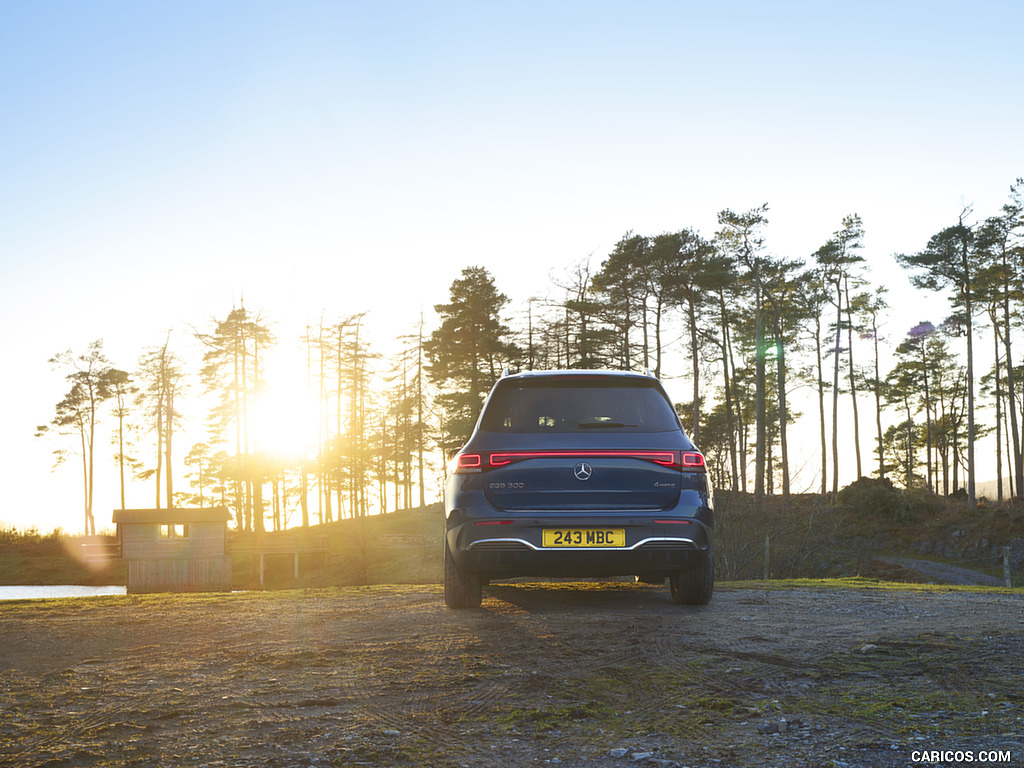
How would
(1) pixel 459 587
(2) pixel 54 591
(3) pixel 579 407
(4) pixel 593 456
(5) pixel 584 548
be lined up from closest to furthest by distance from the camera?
(5) pixel 584 548
(4) pixel 593 456
(3) pixel 579 407
(1) pixel 459 587
(2) pixel 54 591

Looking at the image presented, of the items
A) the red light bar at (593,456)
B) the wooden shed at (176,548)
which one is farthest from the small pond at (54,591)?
the red light bar at (593,456)

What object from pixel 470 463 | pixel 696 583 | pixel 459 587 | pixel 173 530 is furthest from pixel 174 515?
pixel 696 583

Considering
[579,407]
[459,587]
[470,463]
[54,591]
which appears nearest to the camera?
[470,463]

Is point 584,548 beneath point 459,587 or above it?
above

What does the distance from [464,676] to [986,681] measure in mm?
2859

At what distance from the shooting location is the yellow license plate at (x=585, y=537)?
6.42 m

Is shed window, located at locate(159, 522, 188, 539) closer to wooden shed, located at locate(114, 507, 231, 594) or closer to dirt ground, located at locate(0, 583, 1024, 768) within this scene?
wooden shed, located at locate(114, 507, 231, 594)

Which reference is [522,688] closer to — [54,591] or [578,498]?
[578,498]

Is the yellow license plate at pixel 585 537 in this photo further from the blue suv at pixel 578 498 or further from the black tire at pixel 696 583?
the black tire at pixel 696 583

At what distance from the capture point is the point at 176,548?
38.4m

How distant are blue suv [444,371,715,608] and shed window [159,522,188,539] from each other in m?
35.9

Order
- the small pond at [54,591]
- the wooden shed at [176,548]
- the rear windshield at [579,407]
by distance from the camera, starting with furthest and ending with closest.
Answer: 1. the small pond at [54,591]
2. the wooden shed at [176,548]
3. the rear windshield at [579,407]

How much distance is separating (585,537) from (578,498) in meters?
0.31

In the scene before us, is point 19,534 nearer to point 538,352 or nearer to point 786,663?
point 538,352
